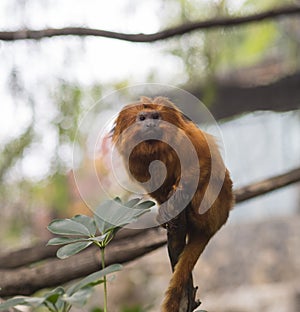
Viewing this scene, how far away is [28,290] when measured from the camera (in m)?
2.18

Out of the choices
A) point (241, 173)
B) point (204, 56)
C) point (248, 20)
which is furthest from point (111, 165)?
point (241, 173)

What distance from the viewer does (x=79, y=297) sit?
2.78 feet

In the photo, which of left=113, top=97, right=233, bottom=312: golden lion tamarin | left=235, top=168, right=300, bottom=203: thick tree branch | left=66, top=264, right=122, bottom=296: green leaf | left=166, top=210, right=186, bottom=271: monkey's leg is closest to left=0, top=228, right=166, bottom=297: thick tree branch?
left=235, top=168, right=300, bottom=203: thick tree branch

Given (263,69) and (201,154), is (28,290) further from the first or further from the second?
(263,69)

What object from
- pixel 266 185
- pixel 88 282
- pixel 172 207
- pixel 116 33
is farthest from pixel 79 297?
pixel 266 185

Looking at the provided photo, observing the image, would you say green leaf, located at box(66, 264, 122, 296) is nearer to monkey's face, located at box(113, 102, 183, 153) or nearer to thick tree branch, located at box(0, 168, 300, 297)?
monkey's face, located at box(113, 102, 183, 153)

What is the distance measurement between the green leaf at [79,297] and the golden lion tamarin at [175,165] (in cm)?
50

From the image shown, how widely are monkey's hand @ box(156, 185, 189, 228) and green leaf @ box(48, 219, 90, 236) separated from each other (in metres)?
0.26

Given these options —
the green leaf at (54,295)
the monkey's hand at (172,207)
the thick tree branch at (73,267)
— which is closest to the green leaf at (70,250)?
the green leaf at (54,295)

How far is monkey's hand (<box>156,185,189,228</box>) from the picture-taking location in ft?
4.34

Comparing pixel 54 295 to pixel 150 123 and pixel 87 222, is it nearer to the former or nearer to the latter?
pixel 87 222

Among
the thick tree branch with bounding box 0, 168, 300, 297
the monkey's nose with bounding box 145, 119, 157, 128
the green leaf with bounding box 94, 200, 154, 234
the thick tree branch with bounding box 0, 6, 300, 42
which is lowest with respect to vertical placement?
the thick tree branch with bounding box 0, 168, 300, 297

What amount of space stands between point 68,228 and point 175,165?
0.43 metres

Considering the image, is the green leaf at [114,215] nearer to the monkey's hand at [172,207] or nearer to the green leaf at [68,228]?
the green leaf at [68,228]
